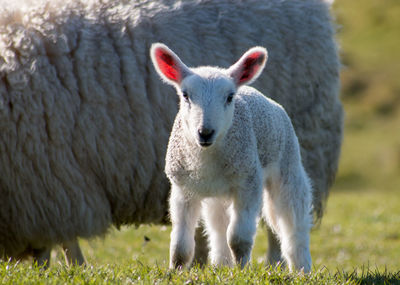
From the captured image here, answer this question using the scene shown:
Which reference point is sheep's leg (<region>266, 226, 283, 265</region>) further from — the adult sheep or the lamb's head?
the lamb's head

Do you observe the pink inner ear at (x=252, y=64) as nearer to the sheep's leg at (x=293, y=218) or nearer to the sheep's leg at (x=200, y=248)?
the sheep's leg at (x=293, y=218)

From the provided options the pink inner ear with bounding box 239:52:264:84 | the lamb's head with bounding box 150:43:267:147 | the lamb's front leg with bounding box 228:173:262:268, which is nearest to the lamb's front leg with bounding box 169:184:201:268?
the lamb's front leg with bounding box 228:173:262:268

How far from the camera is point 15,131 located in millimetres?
5984

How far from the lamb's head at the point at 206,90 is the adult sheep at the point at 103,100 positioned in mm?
1874

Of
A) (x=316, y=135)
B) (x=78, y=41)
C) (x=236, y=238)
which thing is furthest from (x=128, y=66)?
(x=236, y=238)

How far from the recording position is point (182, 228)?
4551 mm

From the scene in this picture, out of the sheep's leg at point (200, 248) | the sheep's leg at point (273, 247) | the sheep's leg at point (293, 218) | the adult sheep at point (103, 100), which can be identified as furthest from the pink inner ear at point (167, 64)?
the sheep's leg at point (273, 247)

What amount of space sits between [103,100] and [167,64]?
73.6 inches

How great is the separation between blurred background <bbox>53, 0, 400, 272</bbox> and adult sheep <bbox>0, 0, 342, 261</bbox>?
548mm

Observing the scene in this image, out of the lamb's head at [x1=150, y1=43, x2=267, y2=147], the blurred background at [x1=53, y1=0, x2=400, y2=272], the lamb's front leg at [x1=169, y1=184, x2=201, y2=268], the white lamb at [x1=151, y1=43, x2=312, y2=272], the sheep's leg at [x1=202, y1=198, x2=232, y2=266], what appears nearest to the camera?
the lamb's head at [x1=150, y1=43, x2=267, y2=147]

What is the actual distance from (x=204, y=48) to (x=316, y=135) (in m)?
1.63

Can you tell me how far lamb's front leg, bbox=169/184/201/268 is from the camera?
4.52 m

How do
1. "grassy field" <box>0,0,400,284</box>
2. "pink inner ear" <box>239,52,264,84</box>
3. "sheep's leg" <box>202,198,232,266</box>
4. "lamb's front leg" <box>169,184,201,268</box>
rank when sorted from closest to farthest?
"grassy field" <box>0,0,400,284</box>, "lamb's front leg" <box>169,184,201,268</box>, "pink inner ear" <box>239,52,264,84</box>, "sheep's leg" <box>202,198,232,266</box>

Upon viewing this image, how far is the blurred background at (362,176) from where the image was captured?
30.7 feet
